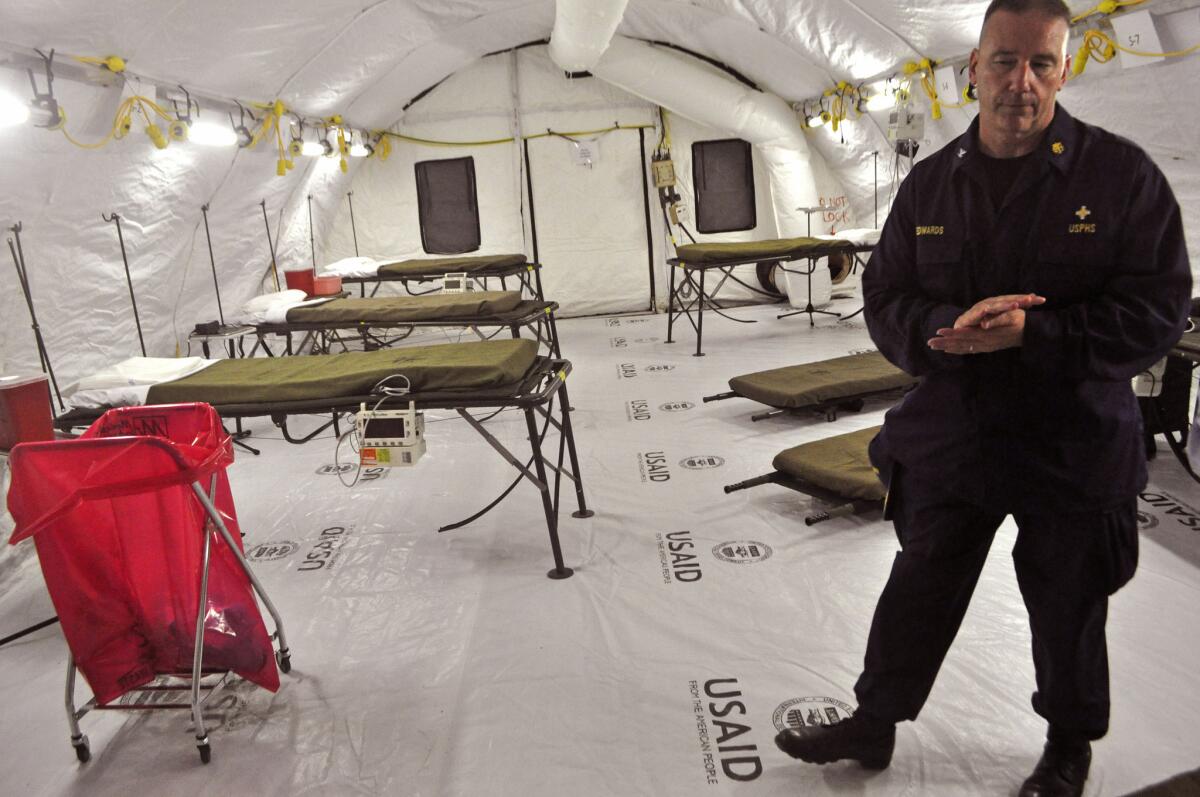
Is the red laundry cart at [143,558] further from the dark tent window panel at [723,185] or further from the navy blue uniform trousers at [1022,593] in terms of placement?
the dark tent window panel at [723,185]

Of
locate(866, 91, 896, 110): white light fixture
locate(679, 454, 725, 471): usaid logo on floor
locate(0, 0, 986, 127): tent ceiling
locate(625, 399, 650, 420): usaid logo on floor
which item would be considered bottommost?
locate(679, 454, 725, 471): usaid logo on floor

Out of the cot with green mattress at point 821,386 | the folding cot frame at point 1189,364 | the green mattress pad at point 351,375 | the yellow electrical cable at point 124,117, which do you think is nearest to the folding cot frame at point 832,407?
the cot with green mattress at point 821,386

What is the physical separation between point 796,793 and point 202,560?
135cm

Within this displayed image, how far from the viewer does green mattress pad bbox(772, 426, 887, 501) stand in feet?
9.07

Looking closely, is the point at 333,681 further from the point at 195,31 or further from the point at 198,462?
the point at 195,31

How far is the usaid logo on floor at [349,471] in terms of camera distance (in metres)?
3.70

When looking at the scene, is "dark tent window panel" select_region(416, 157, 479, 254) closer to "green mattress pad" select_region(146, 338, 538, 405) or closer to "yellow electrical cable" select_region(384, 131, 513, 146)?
"yellow electrical cable" select_region(384, 131, 513, 146)

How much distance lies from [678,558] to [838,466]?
727mm

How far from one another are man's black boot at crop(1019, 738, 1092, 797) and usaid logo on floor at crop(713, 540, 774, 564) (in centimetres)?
114

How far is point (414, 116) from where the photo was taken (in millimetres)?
7934

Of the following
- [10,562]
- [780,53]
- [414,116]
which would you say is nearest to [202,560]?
[10,562]

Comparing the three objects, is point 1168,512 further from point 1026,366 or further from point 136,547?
point 136,547

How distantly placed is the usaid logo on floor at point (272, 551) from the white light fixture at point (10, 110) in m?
1.67

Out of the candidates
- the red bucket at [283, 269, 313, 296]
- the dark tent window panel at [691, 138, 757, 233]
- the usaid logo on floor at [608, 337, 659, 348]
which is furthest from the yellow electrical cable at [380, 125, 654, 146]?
the red bucket at [283, 269, 313, 296]
